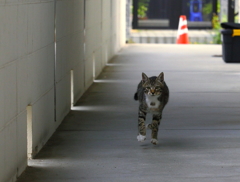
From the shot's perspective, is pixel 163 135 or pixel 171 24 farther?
pixel 171 24

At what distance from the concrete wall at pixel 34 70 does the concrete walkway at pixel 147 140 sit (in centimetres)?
25

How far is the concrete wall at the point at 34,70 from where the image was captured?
514 cm

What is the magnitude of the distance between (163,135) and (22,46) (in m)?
2.44

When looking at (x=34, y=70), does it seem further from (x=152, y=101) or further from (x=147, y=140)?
(x=147, y=140)

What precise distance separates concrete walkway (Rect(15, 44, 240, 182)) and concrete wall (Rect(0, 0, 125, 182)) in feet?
0.83

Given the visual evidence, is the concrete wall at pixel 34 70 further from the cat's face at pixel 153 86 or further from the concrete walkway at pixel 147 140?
the cat's face at pixel 153 86

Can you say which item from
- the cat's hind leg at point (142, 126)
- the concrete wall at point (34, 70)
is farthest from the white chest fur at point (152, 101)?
the concrete wall at point (34, 70)

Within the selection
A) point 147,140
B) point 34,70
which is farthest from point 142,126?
point 34,70

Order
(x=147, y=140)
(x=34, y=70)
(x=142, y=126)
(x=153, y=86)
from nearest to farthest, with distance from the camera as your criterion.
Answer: (x=34, y=70)
(x=153, y=86)
(x=142, y=126)
(x=147, y=140)

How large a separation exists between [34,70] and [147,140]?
1.63 meters

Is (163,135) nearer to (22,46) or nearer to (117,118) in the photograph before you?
(117,118)

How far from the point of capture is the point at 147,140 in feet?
23.5

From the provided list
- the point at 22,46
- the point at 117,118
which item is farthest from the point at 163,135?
the point at 22,46

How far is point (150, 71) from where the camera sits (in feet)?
46.6
